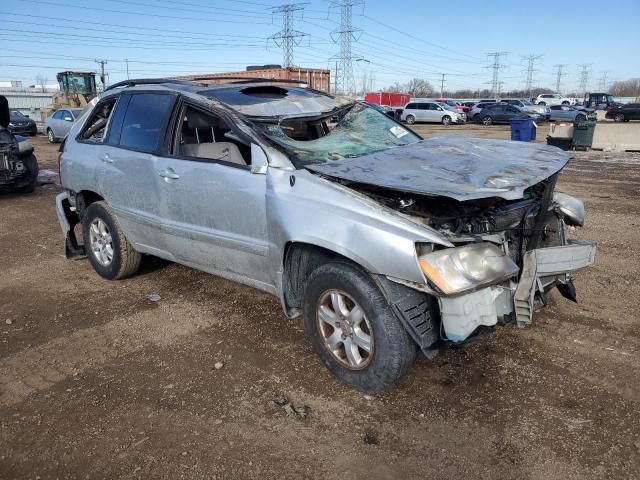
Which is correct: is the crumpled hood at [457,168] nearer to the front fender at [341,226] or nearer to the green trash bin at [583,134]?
the front fender at [341,226]

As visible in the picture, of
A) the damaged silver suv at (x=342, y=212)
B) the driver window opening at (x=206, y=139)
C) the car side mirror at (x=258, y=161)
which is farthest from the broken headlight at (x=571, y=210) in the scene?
the driver window opening at (x=206, y=139)

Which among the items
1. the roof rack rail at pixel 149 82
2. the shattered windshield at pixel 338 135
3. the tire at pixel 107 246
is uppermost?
the roof rack rail at pixel 149 82

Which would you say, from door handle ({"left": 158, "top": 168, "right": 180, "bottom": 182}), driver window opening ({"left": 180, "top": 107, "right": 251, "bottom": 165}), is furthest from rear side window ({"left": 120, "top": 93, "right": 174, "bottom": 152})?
door handle ({"left": 158, "top": 168, "right": 180, "bottom": 182})

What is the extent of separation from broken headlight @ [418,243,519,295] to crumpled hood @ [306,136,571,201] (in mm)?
325

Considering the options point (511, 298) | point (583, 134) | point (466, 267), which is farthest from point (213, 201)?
point (583, 134)

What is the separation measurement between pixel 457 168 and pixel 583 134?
15.7 metres

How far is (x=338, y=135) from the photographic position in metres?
4.20

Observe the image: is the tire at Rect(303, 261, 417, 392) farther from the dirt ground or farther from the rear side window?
the rear side window

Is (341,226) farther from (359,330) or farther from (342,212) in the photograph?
(359,330)

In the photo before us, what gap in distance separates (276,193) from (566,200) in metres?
2.29

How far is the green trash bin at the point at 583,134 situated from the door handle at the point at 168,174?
16.1 m

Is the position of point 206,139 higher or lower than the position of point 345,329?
higher

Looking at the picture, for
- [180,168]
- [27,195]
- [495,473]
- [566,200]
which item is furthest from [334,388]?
[27,195]

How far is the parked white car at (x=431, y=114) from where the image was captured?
34.9m
